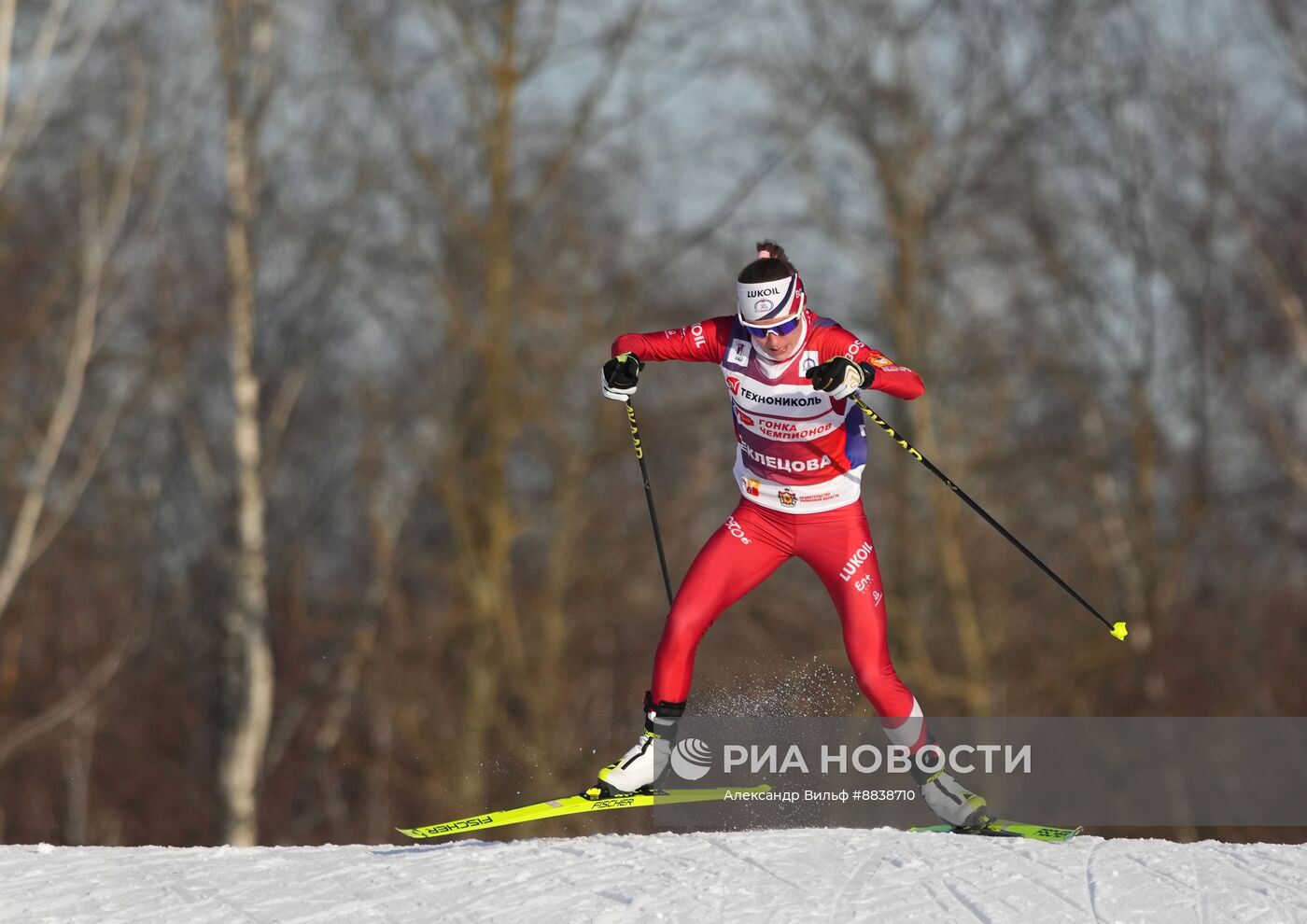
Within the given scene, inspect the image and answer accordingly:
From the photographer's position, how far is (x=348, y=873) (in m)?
5.85

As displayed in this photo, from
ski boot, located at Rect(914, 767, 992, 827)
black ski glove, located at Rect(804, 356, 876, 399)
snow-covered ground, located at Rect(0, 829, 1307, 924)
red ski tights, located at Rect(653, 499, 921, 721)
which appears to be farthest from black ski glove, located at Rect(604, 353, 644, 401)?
ski boot, located at Rect(914, 767, 992, 827)

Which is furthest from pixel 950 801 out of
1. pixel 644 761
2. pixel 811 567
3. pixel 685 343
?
pixel 685 343

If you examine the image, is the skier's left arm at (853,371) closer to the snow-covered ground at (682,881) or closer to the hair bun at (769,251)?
the hair bun at (769,251)

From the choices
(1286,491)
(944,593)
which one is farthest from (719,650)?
(1286,491)

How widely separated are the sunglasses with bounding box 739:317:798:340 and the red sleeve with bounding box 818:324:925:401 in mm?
173

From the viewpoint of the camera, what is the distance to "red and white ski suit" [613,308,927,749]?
5824 millimetres

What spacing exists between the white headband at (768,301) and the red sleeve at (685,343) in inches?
12.1

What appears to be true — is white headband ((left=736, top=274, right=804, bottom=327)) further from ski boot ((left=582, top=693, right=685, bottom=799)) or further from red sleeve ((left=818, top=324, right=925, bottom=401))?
ski boot ((left=582, top=693, right=685, bottom=799))

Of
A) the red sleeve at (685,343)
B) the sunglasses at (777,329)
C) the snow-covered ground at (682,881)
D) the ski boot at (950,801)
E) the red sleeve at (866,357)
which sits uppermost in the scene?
the red sleeve at (685,343)

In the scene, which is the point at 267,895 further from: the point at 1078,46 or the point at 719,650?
the point at 719,650

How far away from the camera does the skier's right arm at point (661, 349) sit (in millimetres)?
5945

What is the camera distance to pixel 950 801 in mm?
6250

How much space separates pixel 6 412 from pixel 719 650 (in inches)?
413

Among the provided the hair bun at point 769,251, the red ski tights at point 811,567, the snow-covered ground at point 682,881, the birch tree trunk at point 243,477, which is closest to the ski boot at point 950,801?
the snow-covered ground at point 682,881
